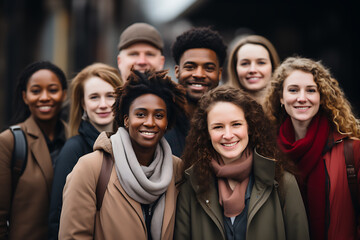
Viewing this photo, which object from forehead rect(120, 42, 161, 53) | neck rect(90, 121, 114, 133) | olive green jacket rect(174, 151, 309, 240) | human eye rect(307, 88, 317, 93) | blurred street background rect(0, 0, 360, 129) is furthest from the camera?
blurred street background rect(0, 0, 360, 129)

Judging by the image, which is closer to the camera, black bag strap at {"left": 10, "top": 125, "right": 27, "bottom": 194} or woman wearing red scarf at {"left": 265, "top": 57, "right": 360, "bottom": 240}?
woman wearing red scarf at {"left": 265, "top": 57, "right": 360, "bottom": 240}

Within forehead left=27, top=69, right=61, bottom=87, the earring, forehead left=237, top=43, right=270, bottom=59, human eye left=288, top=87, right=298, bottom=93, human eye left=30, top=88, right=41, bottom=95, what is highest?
forehead left=237, top=43, right=270, bottom=59

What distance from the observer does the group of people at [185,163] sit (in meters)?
3.17

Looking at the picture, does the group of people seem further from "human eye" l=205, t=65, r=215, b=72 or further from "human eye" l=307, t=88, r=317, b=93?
"human eye" l=205, t=65, r=215, b=72

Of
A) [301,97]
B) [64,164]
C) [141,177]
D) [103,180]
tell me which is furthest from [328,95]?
[64,164]

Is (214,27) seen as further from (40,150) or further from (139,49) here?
(40,150)

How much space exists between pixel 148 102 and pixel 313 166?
5.04 ft

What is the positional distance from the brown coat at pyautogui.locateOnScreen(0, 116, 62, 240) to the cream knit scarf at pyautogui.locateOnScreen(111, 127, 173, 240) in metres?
1.08

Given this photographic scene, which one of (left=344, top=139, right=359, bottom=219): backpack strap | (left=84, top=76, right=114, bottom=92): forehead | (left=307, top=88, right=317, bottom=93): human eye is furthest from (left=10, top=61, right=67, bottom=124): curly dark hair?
(left=344, top=139, right=359, bottom=219): backpack strap

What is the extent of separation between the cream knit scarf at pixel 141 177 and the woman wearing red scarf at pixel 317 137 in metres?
1.19

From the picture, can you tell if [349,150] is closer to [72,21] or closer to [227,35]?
[72,21]

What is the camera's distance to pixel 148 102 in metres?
3.33

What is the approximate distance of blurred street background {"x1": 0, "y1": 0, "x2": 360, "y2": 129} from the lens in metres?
7.82

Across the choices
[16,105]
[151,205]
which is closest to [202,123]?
[151,205]
